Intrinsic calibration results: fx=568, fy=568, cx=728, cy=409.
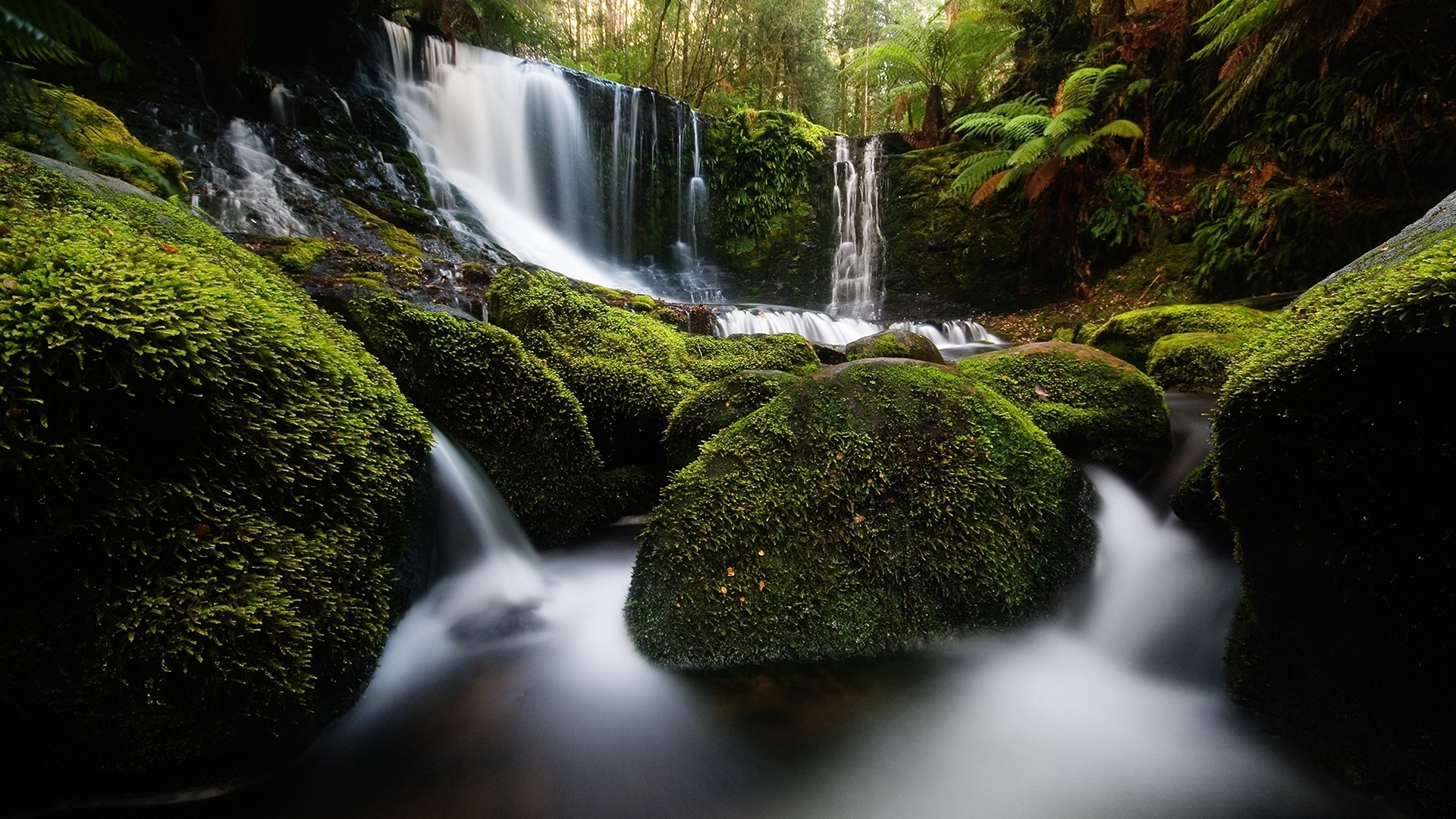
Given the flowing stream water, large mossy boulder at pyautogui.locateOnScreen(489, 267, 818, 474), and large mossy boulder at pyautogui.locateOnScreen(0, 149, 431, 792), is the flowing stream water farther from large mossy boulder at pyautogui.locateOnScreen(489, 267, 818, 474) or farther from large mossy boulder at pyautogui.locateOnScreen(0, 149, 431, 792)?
large mossy boulder at pyautogui.locateOnScreen(489, 267, 818, 474)

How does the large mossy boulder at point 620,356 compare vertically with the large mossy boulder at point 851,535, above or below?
above

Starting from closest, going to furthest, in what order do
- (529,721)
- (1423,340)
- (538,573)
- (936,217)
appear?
1. (1423,340)
2. (529,721)
3. (538,573)
4. (936,217)

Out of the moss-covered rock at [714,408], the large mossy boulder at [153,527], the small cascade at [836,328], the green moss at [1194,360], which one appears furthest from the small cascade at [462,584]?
the green moss at [1194,360]

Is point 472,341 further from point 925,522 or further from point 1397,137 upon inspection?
point 1397,137

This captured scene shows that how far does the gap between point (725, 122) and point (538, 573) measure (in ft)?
37.5

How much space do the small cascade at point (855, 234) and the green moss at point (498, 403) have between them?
8614 millimetres

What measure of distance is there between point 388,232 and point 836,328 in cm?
573

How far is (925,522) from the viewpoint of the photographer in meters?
2.41

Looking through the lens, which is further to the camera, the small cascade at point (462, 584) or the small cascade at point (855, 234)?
the small cascade at point (855, 234)

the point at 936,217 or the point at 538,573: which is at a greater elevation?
the point at 936,217

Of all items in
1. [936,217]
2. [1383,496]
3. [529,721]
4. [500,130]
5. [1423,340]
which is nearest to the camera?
[1423,340]

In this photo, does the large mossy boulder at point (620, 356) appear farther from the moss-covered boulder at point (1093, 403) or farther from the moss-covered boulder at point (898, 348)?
the moss-covered boulder at point (1093, 403)

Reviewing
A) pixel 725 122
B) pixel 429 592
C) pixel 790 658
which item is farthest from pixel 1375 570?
pixel 725 122

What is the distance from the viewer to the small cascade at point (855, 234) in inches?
444
